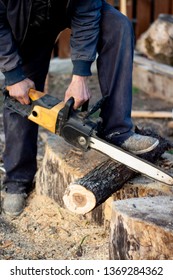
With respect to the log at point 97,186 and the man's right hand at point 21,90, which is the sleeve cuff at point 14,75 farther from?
the log at point 97,186

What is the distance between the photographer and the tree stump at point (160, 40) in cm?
689

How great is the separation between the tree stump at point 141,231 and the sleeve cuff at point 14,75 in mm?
967

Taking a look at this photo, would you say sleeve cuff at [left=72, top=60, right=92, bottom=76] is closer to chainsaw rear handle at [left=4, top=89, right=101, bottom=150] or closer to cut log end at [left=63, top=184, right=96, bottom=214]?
chainsaw rear handle at [left=4, top=89, right=101, bottom=150]

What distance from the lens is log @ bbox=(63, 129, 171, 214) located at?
3.53 meters

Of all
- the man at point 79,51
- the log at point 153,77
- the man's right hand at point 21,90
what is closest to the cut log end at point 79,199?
the man at point 79,51

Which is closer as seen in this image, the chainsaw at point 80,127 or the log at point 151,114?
the chainsaw at point 80,127

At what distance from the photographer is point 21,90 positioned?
3701 millimetres

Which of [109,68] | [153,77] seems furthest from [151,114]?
[109,68]

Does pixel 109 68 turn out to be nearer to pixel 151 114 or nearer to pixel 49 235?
pixel 49 235

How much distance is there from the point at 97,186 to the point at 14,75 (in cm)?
82

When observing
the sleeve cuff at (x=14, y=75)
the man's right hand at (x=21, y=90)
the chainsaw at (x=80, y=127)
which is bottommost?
the chainsaw at (x=80, y=127)

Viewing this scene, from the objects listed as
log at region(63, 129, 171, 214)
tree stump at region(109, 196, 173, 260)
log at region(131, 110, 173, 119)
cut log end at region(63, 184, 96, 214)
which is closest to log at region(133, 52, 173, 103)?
log at region(131, 110, 173, 119)
